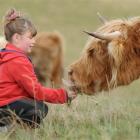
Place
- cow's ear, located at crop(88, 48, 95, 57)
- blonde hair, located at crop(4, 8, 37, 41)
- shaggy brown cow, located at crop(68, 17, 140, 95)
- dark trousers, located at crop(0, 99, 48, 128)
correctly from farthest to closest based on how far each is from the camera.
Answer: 1. cow's ear, located at crop(88, 48, 95, 57)
2. shaggy brown cow, located at crop(68, 17, 140, 95)
3. blonde hair, located at crop(4, 8, 37, 41)
4. dark trousers, located at crop(0, 99, 48, 128)

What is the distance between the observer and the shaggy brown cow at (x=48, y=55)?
1452 centimetres

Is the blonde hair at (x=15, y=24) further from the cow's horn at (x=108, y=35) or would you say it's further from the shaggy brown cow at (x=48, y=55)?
the shaggy brown cow at (x=48, y=55)

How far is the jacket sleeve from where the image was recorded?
636 centimetres

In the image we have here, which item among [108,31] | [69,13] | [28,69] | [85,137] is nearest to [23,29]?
[28,69]

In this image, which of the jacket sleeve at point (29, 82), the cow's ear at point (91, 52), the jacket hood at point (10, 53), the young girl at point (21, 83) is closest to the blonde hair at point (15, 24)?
the young girl at point (21, 83)

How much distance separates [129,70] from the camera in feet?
23.1

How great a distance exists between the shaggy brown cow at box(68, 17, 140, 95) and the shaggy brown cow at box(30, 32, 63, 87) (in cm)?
727

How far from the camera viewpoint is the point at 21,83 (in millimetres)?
6418

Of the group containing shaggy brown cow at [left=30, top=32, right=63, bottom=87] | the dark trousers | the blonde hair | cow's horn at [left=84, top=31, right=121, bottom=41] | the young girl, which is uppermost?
the blonde hair

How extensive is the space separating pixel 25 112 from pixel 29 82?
298mm

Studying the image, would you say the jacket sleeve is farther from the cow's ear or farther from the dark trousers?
the cow's ear

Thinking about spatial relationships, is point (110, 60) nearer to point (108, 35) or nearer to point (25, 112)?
point (108, 35)

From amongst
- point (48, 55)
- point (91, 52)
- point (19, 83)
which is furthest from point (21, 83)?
point (48, 55)

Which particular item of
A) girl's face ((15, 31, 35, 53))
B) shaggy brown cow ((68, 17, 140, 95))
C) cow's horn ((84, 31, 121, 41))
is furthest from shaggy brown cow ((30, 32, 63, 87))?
girl's face ((15, 31, 35, 53))
